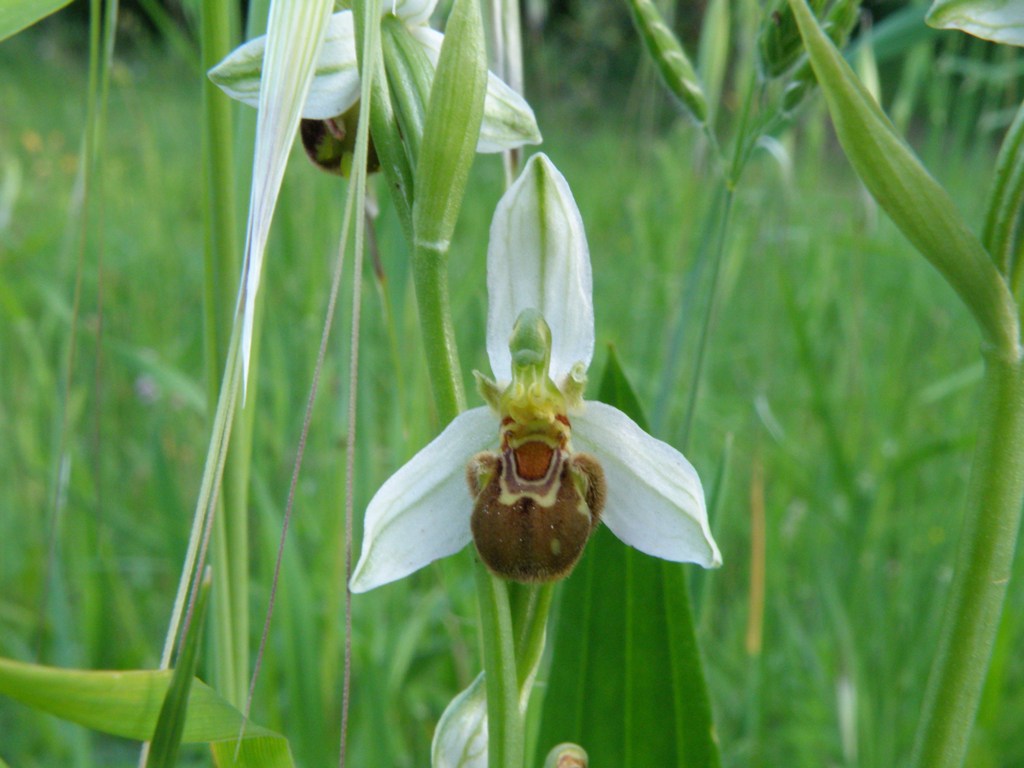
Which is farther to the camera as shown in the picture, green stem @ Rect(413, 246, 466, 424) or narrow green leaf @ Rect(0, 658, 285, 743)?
green stem @ Rect(413, 246, 466, 424)

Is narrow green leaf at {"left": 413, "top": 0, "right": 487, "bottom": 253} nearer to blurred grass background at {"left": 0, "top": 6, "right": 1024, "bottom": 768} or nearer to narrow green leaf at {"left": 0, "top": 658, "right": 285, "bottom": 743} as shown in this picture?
blurred grass background at {"left": 0, "top": 6, "right": 1024, "bottom": 768}

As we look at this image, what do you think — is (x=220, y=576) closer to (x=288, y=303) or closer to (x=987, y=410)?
(x=987, y=410)

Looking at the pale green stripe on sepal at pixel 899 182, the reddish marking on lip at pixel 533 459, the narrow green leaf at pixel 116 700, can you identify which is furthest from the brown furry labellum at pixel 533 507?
the pale green stripe on sepal at pixel 899 182

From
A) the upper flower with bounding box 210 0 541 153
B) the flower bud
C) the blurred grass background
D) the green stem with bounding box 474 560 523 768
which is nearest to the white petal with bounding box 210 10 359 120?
the upper flower with bounding box 210 0 541 153

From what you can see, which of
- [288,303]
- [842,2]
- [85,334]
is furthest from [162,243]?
[842,2]

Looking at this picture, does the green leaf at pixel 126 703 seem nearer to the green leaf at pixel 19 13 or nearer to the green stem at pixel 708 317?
the green leaf at pixel 19 13
